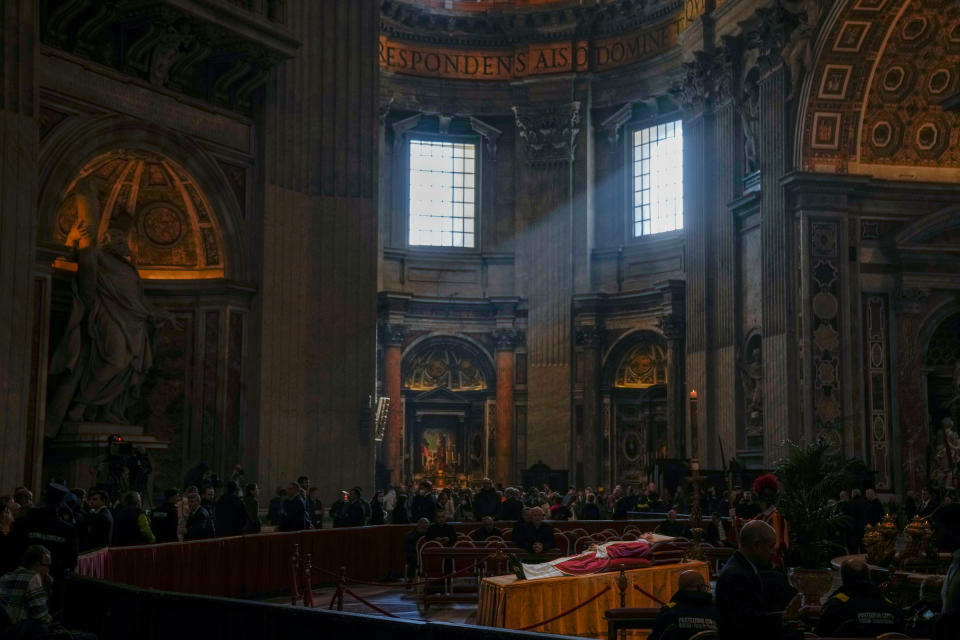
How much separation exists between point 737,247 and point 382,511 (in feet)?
38.9

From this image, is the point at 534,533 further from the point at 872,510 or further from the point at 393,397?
the point at 393,397

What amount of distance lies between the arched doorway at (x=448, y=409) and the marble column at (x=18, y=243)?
736 inches

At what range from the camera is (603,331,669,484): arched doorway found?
110 feet

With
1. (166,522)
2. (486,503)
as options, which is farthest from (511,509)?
(166,522)

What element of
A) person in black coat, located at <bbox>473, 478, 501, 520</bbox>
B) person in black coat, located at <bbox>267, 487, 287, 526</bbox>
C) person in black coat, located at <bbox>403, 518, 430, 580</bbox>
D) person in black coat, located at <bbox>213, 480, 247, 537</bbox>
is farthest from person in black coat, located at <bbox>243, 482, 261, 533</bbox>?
person in black coat, located at <bbox>473, 478, 501, 520</bbox>

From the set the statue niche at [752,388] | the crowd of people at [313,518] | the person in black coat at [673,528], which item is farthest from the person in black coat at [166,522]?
the statue niche at [752,388]

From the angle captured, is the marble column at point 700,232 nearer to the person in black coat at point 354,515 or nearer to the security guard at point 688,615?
the person in black coat at point 354,515

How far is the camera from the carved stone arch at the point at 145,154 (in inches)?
717

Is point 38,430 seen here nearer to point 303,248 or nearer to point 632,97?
point 303,248

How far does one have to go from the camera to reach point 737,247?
29047 millimetres

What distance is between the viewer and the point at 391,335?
35156 millimetres

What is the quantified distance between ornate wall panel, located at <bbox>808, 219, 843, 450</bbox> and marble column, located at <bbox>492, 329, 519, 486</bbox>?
1140cm

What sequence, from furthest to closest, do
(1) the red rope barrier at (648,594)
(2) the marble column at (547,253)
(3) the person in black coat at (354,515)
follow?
(2) the marble column at (547,253), (3) the person in black coat at (354,515), (1) the red rope barrier at (648,594)

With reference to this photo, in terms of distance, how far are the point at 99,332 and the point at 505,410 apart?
17.6 meters
